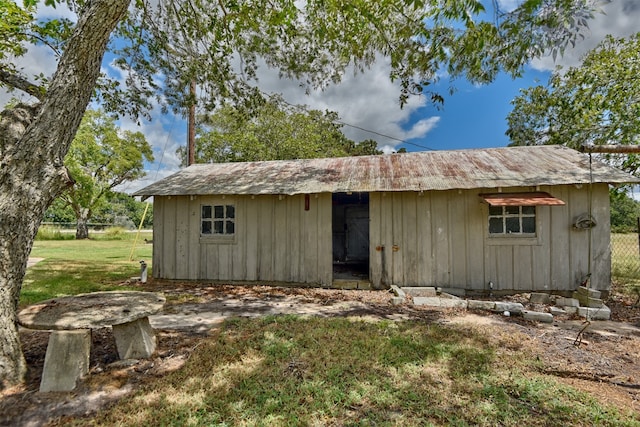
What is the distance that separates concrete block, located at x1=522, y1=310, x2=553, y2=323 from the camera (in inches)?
193

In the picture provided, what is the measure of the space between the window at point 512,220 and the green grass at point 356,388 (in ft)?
11.5

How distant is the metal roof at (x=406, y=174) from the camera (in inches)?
254

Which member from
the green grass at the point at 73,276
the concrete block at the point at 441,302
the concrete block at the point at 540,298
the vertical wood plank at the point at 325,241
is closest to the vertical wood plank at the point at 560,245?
the concrete block at the point at 540,298

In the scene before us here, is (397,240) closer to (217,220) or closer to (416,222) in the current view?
(416,222)

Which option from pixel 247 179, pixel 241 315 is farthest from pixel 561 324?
pixel 247 179

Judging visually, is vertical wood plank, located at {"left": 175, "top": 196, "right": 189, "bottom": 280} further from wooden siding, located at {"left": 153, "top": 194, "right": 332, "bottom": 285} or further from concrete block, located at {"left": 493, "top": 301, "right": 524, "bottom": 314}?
concrete block, located at {"left": 493, "top": 301, "right": 524, "bottom": 314}

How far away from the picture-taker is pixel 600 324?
4.91 m

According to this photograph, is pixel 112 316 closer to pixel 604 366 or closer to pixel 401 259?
pixel 604 366

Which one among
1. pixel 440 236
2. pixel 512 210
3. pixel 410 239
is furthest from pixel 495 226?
pixel 410 239

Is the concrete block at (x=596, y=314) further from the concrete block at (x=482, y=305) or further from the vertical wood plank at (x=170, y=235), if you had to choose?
the vertical wood plank at (x=170, y=235)

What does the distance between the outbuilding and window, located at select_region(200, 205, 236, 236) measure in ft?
0.09

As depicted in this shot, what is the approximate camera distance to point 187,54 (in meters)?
7.22

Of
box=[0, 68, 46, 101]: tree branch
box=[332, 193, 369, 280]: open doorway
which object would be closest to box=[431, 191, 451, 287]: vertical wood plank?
box=[332, 193, 369, 280]: open doorway

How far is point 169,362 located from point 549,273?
718 centimetres
